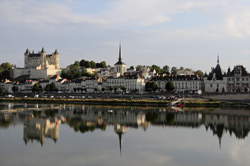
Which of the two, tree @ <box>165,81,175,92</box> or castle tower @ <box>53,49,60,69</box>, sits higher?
castle tower @ <box>53,49,60,69</box>

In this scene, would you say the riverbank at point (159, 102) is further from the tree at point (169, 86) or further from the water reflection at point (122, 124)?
the tree at point (169, 86)

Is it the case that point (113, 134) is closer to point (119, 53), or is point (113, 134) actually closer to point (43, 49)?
point (119, 53)

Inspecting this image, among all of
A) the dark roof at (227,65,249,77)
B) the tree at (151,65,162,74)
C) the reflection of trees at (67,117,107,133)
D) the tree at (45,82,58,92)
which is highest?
the tree at (151,65,162,74)

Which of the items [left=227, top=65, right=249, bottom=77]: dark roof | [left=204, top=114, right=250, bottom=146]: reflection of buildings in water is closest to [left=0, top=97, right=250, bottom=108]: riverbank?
[left=204, top=114, right=250, bottom=146]: reflection of buildings in water

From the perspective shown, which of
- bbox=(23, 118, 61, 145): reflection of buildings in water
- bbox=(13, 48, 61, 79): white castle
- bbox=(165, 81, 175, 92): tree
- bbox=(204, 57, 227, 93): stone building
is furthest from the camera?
bbox=(13, 48, 61, 79): white castle

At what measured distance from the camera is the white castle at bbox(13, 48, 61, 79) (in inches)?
3880

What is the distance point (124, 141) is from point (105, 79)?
6169 cm

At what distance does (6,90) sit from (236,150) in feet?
250

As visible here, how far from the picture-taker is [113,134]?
2419cm

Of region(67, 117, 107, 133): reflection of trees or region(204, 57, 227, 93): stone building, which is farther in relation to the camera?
region(204, 57, 227, 93): stone building

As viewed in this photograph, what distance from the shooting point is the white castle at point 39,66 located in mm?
98562

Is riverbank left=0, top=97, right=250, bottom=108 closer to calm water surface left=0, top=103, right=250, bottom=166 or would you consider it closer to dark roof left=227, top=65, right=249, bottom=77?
calm water surface left=0, top=103, right=250, bottom=166

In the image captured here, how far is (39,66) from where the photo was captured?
334 ft

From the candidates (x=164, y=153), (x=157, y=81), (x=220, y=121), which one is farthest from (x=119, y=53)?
(x=164, y=153)
